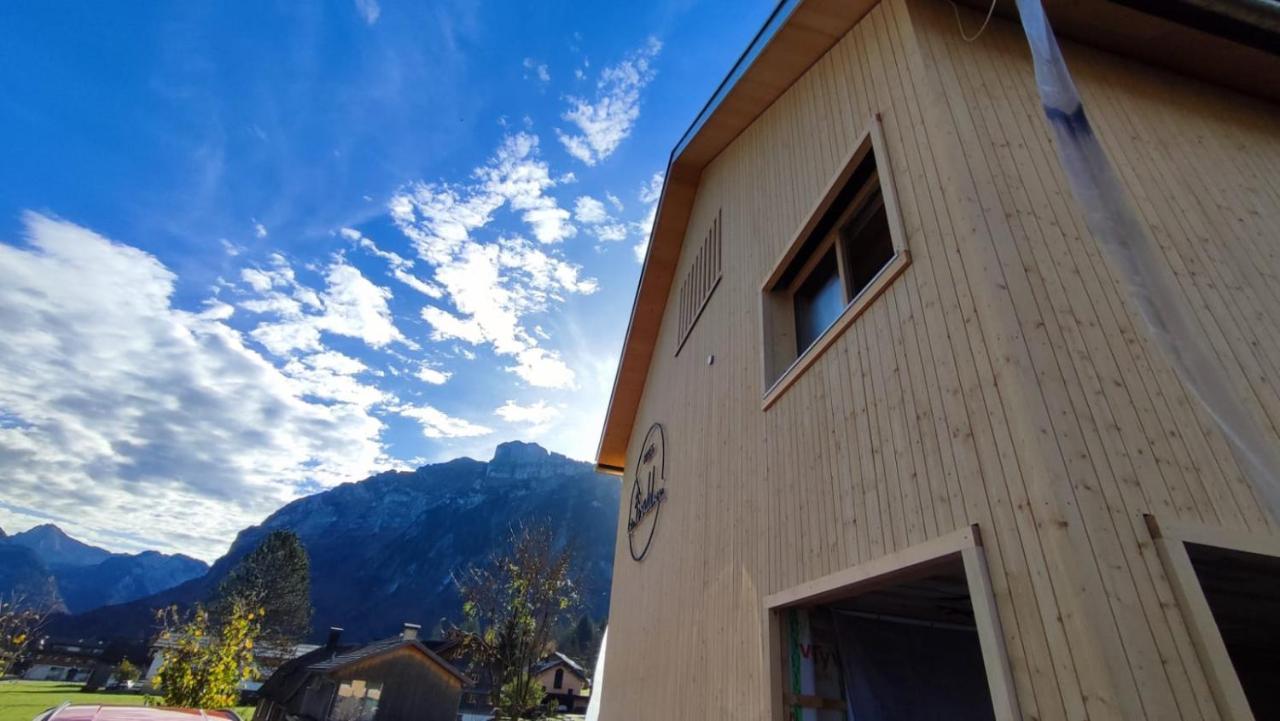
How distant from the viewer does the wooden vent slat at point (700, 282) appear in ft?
23.9

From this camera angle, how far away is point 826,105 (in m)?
4.91

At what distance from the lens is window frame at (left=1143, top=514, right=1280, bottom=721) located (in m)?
1.74

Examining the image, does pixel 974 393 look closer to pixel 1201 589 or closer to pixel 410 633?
pixel 1201 589

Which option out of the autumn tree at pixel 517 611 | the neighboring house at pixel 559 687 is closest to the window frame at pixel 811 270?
the autumn tree at pixel 517 611

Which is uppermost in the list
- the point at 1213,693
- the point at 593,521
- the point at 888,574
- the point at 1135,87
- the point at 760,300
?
the point at 593,521

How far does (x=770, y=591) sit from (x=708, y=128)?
609cm

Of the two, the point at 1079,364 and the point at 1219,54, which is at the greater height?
the point at 1219,54

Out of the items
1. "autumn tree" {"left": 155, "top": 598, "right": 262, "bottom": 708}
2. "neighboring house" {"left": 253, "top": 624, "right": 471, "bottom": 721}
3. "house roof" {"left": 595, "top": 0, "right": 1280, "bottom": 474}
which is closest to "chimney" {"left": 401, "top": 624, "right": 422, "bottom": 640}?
"neighboring house" {"left": 253, "top": 624, "right": 471, "bottom": 721}

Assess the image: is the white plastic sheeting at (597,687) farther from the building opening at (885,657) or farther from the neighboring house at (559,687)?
the neighboring house at (559,687)

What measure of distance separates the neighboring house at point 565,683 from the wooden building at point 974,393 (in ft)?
156

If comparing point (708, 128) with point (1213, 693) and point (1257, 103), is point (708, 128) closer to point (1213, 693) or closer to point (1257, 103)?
point (1257, 103)

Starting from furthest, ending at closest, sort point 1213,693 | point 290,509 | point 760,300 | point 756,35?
point 290,509
point 756,35
point 760,300
point 1213,693

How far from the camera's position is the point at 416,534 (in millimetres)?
139250

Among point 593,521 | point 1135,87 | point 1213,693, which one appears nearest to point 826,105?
point 1135,87
